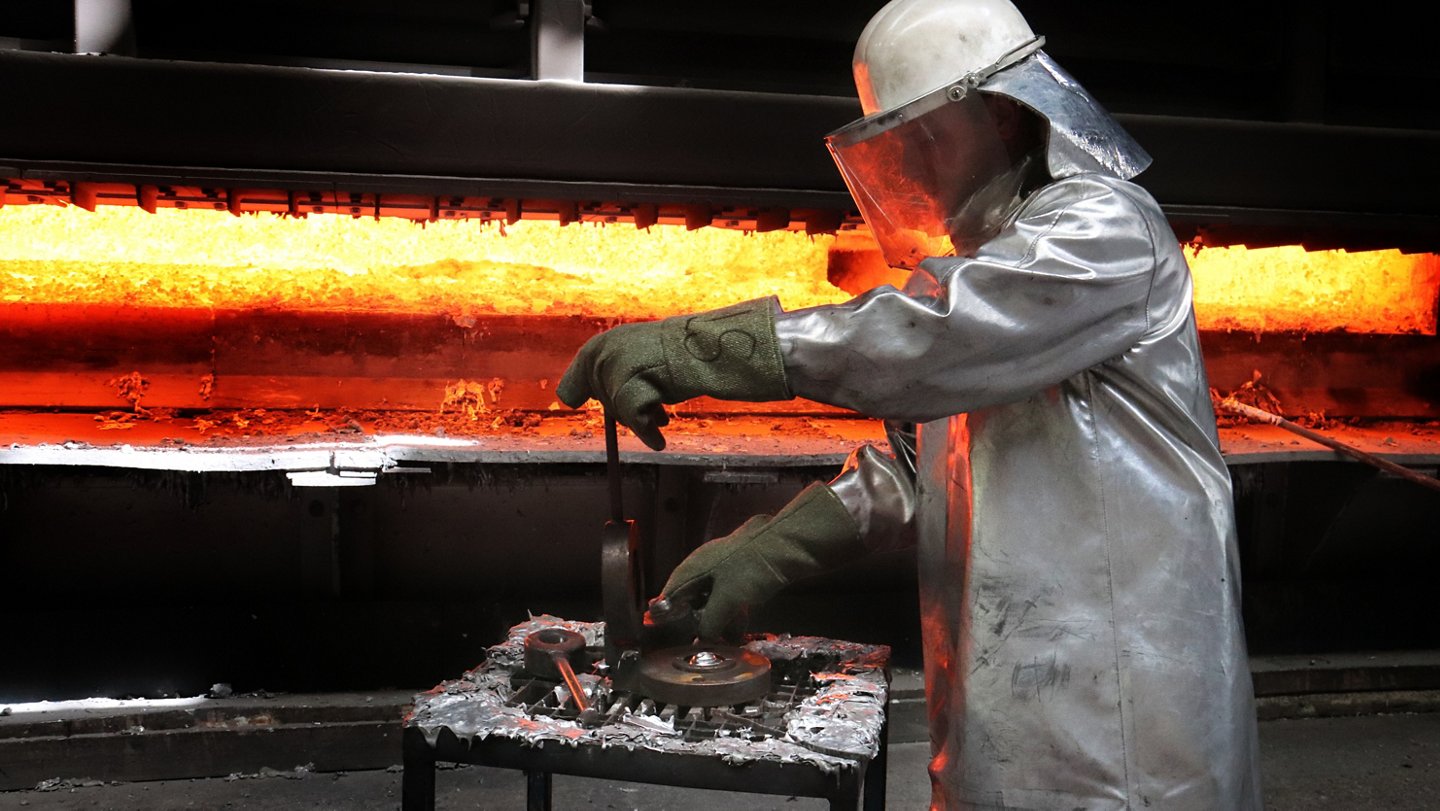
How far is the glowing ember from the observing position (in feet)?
10.3

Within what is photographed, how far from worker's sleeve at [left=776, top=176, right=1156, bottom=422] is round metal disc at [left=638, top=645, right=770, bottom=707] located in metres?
0.46

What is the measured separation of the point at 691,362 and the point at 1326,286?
10.6 feet

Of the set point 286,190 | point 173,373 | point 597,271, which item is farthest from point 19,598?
point 597,271

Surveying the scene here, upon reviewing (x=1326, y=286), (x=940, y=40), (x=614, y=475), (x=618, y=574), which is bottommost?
(x=618, y=574)

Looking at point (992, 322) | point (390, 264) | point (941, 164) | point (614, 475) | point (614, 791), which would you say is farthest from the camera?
point (390, 264)

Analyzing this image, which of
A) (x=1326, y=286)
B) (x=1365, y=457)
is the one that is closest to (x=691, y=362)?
(x=1365, y=457)

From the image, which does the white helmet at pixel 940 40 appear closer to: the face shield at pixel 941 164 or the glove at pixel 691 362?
the face shield at pixel 941 164

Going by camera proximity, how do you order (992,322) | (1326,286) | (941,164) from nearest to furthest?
(992,322) → (941,164) → (1326,286)

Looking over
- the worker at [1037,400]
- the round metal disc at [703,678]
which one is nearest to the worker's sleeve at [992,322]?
the worker at [1037,400]

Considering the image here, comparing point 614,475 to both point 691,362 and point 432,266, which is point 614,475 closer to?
point 691,362

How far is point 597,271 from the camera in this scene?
3.46 metres

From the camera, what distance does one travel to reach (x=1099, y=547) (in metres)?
1.46

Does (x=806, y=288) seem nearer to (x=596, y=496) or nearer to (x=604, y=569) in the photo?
(x=596, y=496)

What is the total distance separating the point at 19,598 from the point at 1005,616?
2.72m
